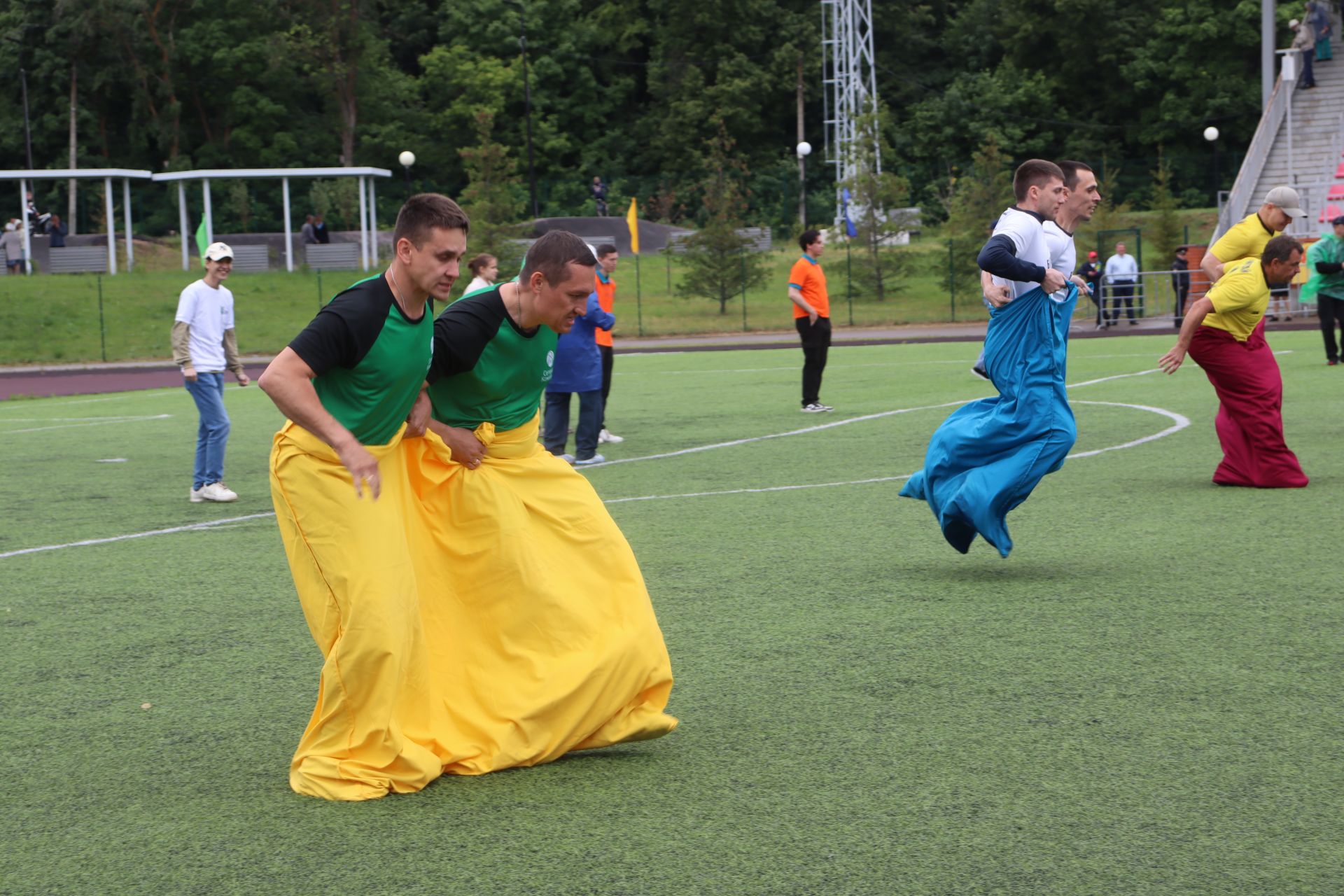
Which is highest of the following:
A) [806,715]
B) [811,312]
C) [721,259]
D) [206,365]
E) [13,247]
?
[13,247]

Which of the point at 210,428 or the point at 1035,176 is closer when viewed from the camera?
the point at 1035,176

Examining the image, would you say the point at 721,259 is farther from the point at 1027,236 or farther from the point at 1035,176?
the point at 1027,236

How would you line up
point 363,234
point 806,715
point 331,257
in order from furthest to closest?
1. point 331,257
2. point 363,234
3. point 806,715

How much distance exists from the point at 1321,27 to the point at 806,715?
41936 mm

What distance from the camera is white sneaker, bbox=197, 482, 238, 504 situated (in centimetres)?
1158

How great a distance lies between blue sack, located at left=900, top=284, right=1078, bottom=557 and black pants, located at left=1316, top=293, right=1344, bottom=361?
12.8 m

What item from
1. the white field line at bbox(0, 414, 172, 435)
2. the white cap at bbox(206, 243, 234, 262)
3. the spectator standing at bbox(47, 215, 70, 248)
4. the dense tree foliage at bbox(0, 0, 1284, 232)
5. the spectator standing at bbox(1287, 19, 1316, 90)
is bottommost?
the white field line at bbox(0, 414, 172, 435)

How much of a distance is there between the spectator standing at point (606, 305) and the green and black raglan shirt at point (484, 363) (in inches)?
327

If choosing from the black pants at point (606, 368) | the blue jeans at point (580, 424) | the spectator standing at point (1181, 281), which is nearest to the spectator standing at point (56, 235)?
the spectator standing at point (1181, 281)

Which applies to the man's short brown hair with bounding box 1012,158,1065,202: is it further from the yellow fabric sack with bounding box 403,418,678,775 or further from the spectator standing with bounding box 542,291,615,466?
the spectator standing with bounding box 542,291,615,466

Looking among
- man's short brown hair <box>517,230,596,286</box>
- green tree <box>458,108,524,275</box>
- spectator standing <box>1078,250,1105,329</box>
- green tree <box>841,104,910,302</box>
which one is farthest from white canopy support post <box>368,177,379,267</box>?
man's short brown hair <box>517,230,596,286</box>

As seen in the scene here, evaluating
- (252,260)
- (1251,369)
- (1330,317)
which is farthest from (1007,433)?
(252,260)

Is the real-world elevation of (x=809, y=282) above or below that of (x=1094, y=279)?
below

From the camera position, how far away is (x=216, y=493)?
Answer: 11578 millimetres
